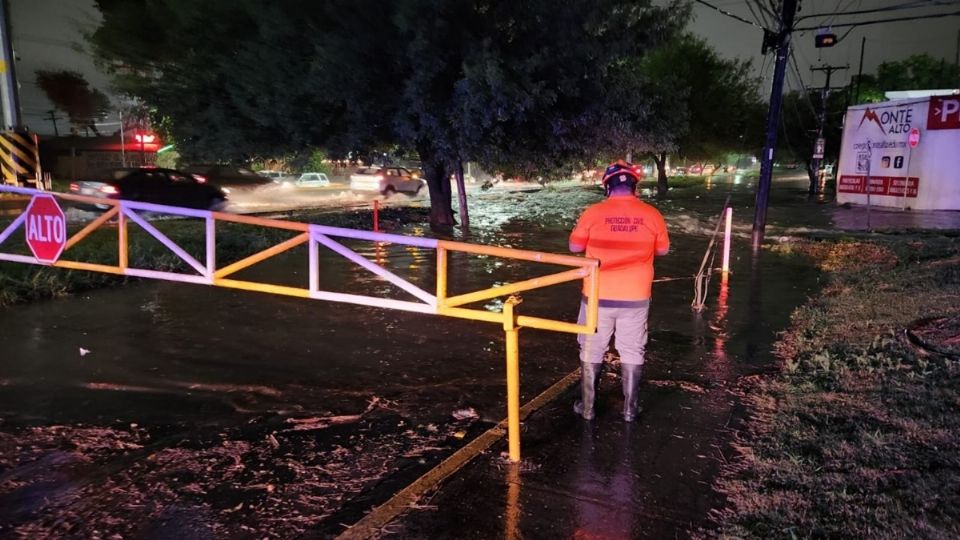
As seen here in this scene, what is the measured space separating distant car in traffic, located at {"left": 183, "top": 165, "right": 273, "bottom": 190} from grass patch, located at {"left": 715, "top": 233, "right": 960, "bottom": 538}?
23123mm

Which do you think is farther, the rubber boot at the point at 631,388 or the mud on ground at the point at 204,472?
the rubber boot at the point at 631,388

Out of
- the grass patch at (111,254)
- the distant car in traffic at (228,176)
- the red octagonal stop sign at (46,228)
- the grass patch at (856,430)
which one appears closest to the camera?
the grass patch at (856,430)

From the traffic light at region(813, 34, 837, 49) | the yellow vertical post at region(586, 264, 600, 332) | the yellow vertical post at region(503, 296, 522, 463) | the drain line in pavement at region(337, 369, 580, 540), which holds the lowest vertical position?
the drain line in pavement at region(337, 369, 580, 540)

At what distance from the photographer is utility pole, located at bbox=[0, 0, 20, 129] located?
13019 mm

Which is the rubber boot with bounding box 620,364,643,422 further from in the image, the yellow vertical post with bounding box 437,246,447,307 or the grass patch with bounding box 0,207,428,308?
the grass patch with bounding box 0,207,428,308

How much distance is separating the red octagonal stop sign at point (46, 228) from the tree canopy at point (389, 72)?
28.2 ft

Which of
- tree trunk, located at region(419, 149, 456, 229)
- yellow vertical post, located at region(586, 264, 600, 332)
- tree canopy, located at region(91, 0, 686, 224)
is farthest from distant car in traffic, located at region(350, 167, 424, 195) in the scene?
yellow vertical post, located at region(586, 264, 600, 332)

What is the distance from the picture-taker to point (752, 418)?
15.9 ft

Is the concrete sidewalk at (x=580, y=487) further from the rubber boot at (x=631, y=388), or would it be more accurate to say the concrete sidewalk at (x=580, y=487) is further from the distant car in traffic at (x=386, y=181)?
the distant car in traffic at (x=386, y=181)

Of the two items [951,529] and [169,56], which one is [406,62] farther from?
[951,529]

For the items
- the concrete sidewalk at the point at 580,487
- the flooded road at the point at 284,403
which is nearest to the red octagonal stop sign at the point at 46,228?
the flooded road at the point at 284,403

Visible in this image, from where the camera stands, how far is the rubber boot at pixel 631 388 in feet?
15.7

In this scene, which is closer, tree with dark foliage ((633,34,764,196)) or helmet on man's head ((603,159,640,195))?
helmet on man's head ((603,159,640,195))

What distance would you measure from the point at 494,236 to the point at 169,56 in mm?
9472
